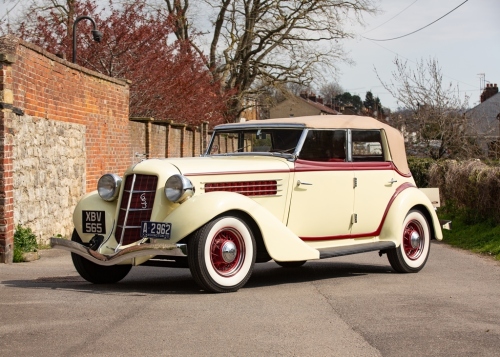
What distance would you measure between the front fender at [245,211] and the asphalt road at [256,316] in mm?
378

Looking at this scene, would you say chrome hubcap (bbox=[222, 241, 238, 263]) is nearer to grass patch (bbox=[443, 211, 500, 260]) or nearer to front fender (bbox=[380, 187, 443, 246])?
front fender (bbox=[380, 187, 443, 246])

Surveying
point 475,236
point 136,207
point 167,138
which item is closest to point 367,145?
point 136,207

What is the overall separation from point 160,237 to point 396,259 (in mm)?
3367

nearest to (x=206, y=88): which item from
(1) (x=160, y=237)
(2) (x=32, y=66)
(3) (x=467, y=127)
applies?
(3) (x=467, y=127)

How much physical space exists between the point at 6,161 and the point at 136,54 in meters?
16.1

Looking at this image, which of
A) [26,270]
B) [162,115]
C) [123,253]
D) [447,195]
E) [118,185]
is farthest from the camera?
[162,115]

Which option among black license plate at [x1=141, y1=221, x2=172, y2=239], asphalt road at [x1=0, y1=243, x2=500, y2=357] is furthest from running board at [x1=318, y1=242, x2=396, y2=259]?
black license plate at [x1=141, y1=221, x2=172, y2=239]

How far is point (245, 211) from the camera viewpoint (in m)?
8.32

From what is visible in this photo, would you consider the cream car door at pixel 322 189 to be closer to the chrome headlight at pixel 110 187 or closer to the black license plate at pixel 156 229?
the black license plate at pixel 156 229

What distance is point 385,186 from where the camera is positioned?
10.3m

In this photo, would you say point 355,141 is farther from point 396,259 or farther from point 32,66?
point 32,66

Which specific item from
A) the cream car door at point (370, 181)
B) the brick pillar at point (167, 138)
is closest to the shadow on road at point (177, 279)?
the cream car door at point (370, 181)

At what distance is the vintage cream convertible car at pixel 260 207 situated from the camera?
8117mm

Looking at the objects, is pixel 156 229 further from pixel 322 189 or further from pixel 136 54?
pixel 136 54
